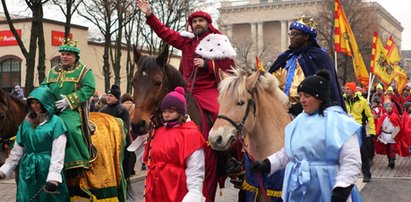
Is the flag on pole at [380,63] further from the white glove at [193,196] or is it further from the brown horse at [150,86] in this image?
the white glove at [193,196]

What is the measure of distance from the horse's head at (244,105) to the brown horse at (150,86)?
81cm

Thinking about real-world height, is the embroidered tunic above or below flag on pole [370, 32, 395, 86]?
below

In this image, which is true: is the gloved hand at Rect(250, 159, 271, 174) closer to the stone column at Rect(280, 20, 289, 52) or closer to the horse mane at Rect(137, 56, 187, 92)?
the horse mane at Rect(137, 56, 187, 92)

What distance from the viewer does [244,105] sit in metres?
5.06

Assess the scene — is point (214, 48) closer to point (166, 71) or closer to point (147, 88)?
point (166, 71)

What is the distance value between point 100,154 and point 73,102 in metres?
0.96

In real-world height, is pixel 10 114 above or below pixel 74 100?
below

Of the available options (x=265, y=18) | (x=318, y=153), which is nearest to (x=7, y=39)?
(x=318, y=153)

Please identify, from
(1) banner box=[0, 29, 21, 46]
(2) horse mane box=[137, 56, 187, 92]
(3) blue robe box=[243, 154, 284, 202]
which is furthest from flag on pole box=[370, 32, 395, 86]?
(1) banner box=[0, 29, 21, 46]

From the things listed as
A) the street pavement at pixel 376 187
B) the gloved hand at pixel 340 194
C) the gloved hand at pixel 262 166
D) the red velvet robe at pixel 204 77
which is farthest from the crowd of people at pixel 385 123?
the gloved hand at pixel 340 194

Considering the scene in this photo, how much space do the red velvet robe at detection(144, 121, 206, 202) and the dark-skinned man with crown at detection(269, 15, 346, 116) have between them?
4.22 feet

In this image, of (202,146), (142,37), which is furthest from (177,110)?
(142,37)

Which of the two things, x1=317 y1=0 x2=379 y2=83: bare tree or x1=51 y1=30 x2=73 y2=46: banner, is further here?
x1=317 y1=0 x2=379 y2=83: bare tree

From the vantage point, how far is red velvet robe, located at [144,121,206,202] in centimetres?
496
